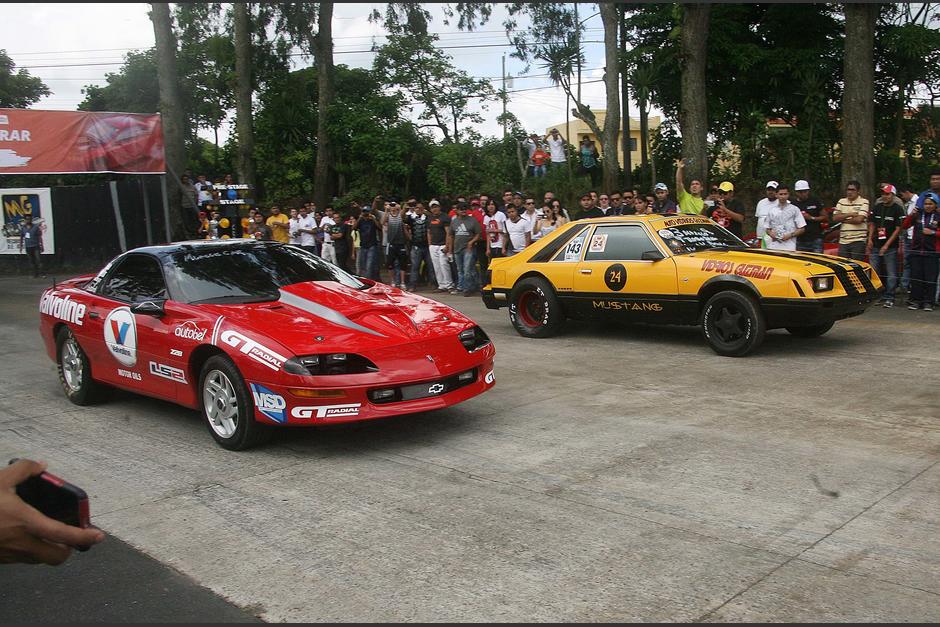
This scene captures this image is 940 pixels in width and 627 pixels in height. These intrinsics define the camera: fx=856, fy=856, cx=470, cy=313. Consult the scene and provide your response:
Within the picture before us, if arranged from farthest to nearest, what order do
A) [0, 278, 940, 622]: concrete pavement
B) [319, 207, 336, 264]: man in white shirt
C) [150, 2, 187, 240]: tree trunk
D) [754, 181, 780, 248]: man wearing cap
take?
[150, 2, 187, 240]: tree trunk, [319, 207, 336, 264]: man in white shirt, [754, 181, 780, 248]: man wearing cap, [0, 278, 940, 622]: concrete pavement

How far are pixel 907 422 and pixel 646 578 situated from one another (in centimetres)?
348

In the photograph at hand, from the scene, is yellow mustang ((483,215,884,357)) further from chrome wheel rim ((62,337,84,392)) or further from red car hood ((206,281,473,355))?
chrome wheel rim ((62,337,84,392))

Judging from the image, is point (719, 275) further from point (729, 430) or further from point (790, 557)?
point (790, 557)

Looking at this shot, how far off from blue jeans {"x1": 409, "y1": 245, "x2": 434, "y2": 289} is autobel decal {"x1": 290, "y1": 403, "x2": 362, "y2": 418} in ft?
37.7

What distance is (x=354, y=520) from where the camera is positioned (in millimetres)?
4707

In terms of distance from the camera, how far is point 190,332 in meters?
6.30

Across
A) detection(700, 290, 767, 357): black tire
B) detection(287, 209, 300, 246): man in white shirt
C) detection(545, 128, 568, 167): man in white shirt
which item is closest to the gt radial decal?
detection(700, 290, 767, 357): black tire

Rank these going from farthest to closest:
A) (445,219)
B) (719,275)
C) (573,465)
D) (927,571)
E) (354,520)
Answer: (445,219) < (719,275) < (573,465) < (354,520) < (927,571)

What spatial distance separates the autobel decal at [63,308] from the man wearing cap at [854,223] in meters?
9.82

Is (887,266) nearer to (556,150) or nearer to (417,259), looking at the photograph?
(417,259)

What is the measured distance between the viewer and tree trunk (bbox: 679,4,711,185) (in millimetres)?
17062

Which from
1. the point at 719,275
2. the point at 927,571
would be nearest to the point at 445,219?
the point at 719,275

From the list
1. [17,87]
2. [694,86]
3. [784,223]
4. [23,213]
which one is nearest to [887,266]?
[784,223]

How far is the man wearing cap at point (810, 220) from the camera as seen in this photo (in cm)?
1207
